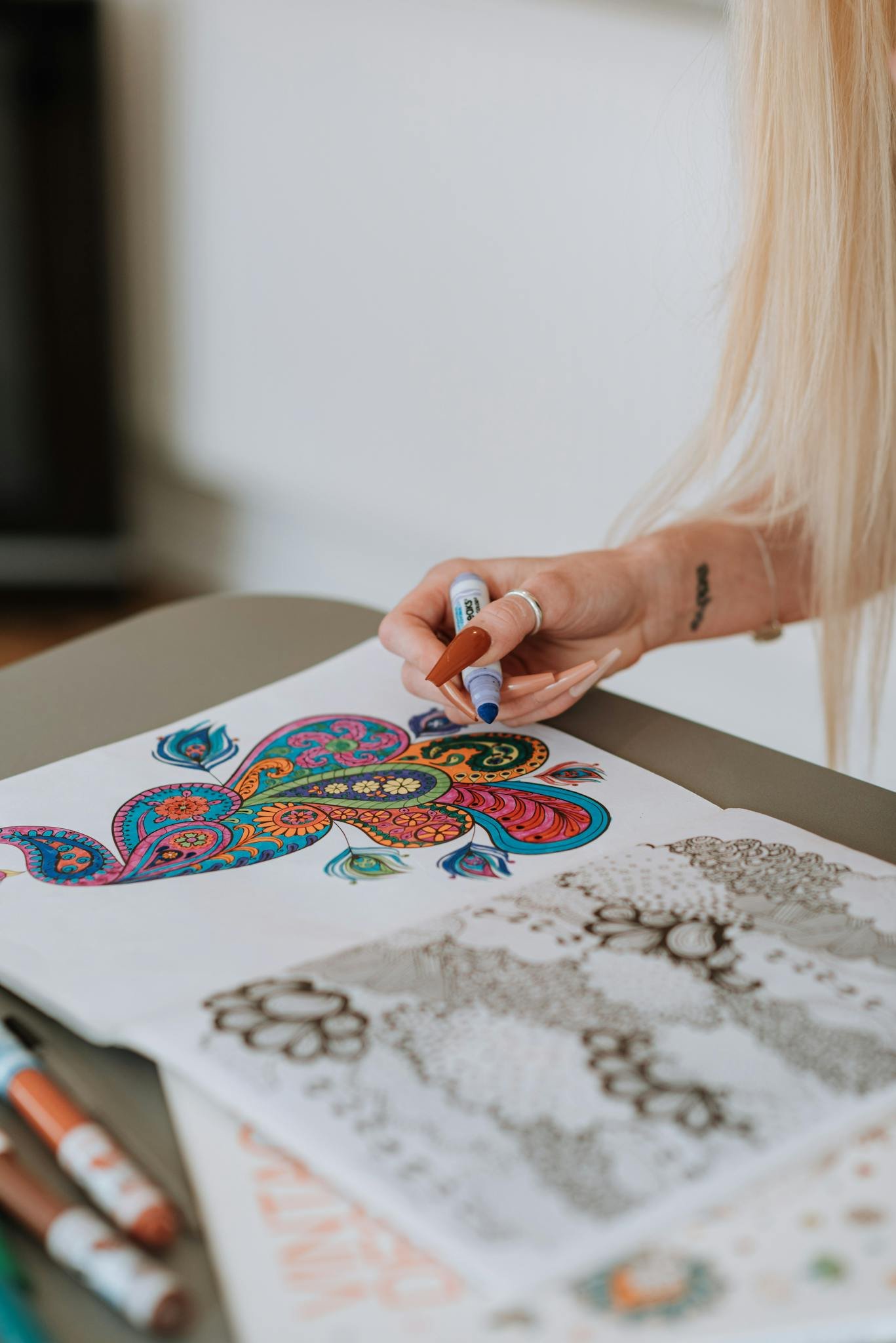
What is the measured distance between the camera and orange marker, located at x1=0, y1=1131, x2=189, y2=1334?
0.28 metres

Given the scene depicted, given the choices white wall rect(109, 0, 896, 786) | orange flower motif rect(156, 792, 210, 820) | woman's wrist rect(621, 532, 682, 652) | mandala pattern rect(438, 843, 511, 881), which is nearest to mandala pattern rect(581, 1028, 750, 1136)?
mandala pattern rect(438, 843, 511, 881)

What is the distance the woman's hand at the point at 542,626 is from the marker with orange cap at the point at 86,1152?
27 centimetres

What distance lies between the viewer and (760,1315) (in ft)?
0.92

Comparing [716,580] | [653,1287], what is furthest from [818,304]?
[653,1287]

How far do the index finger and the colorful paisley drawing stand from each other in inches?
1.5

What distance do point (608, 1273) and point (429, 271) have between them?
54.4 inches

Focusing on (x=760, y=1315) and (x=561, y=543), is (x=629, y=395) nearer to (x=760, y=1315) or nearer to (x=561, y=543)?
(x=561, y=543)

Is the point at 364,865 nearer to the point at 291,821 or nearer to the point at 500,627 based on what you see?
the point at 291,821

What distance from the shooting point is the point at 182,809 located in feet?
1.71

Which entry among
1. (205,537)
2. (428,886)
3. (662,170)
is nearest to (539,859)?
(428,886)

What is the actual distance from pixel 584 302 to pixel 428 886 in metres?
1.06

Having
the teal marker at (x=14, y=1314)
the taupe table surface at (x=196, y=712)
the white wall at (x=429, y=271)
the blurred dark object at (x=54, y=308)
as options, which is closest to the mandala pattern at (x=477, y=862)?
the taupe table surface at (x=196, y=712)

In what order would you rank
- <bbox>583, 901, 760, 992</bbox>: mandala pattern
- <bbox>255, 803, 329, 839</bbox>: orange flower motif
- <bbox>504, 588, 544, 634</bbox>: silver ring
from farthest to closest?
<bbox>504, 588, 544, 634</bbox>: silver ring → <bbox>255, 803, 329, 839</bbox>: orange flower motif → <bbox>583, 901, 760, 992</bbox>: mandala pattern

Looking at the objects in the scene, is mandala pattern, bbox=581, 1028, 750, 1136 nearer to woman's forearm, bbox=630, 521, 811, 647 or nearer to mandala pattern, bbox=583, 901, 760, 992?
mandala pattern, bbox=583, 901, 760, 992
